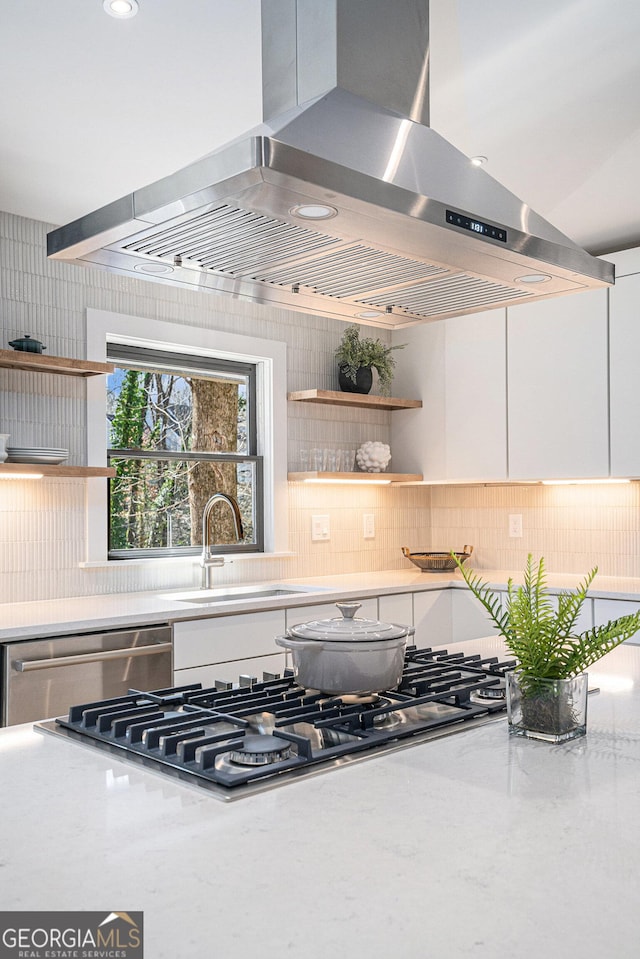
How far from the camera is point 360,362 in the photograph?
173 inches

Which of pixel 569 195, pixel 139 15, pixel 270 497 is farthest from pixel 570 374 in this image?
pixel 139 15

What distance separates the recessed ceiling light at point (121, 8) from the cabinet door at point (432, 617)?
104 inches

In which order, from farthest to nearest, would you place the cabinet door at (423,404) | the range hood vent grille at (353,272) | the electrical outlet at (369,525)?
1. the electrical outlet at (369,525)
2. the cabinet door at (423,404)
3. the range hood vent grille at (353,272)

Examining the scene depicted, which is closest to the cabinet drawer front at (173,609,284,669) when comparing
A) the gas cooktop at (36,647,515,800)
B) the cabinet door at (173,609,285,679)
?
the cabinet door at (173,609,285,679)

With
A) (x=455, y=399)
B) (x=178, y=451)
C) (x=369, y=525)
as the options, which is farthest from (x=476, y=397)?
(x=178, y=451)

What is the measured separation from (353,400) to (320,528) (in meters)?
0.68

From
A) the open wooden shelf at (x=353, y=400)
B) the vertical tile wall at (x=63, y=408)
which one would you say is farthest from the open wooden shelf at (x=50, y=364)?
the open wooden shelf at (x=353, y=400)

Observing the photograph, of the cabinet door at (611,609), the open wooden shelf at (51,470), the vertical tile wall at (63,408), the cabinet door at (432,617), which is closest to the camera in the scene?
the open wooden shelf at (51,470)

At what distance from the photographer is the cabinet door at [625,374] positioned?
12.0ft

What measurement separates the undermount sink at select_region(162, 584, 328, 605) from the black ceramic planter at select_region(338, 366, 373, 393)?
1.13 meters

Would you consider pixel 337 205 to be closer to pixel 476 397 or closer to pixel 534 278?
pixel 534 278

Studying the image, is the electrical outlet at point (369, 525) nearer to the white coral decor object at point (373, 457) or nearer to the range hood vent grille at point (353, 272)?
the white coral decor object at point (373, 457)

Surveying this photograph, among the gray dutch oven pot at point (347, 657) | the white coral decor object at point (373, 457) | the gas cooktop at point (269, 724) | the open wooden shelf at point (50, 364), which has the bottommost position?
the gas cooktop at point (269, 724)

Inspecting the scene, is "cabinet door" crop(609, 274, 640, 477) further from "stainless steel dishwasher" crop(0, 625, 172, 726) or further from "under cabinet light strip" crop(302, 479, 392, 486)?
"stainless steel dishwasher" crop(0, 625, 172, 726)
